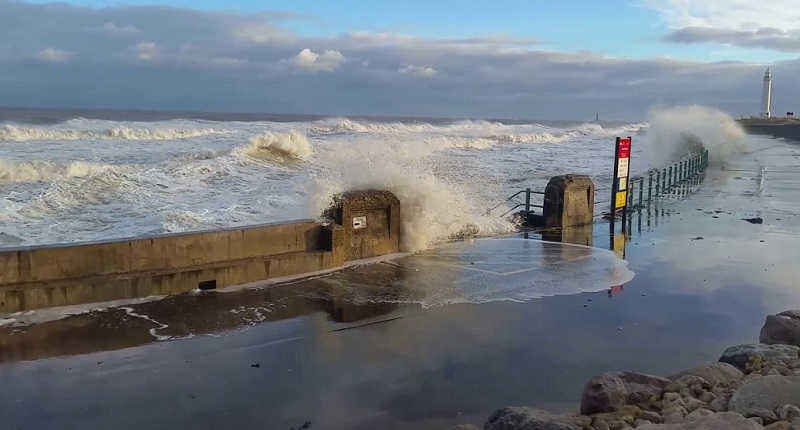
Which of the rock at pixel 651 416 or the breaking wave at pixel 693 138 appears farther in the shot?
the breaking wave at pixel 693 138

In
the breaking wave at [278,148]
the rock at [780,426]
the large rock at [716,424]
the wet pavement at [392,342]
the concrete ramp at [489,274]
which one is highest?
the breaking wave at [278,148]

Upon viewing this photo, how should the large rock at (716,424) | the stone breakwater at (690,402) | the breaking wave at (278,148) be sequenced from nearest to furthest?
the large rock at (716,424)
the stone breakwater at (690,402)
the breaking wave at (278,148)

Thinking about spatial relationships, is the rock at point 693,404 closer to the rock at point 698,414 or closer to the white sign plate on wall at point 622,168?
the rock at point 698,414

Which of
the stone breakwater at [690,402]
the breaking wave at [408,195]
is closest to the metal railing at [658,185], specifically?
the breaking wave at [408,195]

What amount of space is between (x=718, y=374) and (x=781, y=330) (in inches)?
64.7

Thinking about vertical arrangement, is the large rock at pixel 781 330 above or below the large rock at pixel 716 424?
below

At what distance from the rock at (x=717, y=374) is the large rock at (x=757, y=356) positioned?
0.27 meters

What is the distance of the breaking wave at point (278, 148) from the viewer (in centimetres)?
2878

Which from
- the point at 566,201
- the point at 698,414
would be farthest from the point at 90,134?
the point at 698,414

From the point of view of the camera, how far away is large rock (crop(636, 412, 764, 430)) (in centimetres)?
396

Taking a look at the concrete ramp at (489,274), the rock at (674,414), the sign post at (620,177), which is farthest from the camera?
the sign post at (620,177)

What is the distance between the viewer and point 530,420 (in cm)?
425

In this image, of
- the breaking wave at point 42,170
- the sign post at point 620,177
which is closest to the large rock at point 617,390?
the sign post at point 620,177

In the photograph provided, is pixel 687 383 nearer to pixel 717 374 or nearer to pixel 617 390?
pixel 717 374
